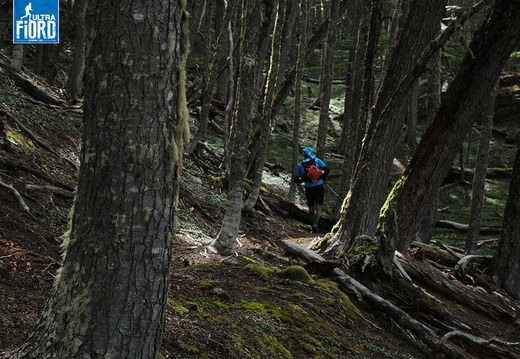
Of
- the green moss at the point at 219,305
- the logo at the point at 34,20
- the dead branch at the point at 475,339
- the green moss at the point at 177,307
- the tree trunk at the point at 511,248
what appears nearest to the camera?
the green moss at the point at 177,307

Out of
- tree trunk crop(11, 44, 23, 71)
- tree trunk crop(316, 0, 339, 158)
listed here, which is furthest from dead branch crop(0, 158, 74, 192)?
tree trunk crop(316, 0, 339, 158)

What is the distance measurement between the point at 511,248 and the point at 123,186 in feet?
32.7

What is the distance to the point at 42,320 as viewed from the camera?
254cm

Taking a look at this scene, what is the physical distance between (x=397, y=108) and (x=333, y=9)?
901 cm

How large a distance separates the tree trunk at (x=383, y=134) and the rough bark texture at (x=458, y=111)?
55 centimetres

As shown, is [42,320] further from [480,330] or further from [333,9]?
[333,9]

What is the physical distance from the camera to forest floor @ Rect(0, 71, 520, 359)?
146 inches

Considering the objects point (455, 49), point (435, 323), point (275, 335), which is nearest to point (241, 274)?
point (275, 335)

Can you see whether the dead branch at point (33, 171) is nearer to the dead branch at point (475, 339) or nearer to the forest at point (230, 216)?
the forest at point (230, 216)

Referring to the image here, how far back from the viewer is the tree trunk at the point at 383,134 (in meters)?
7.04

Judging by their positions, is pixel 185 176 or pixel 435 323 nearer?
pixel 435 323

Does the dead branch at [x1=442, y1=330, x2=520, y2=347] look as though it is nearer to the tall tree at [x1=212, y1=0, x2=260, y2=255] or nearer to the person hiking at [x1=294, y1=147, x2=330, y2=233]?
the tall tree at [x1=212, y1=0, x2=260, y2=255]

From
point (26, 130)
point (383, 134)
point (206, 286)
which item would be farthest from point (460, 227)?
point (26, 130)

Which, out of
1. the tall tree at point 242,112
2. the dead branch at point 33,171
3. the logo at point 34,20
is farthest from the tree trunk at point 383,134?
the logo at point 34,20
